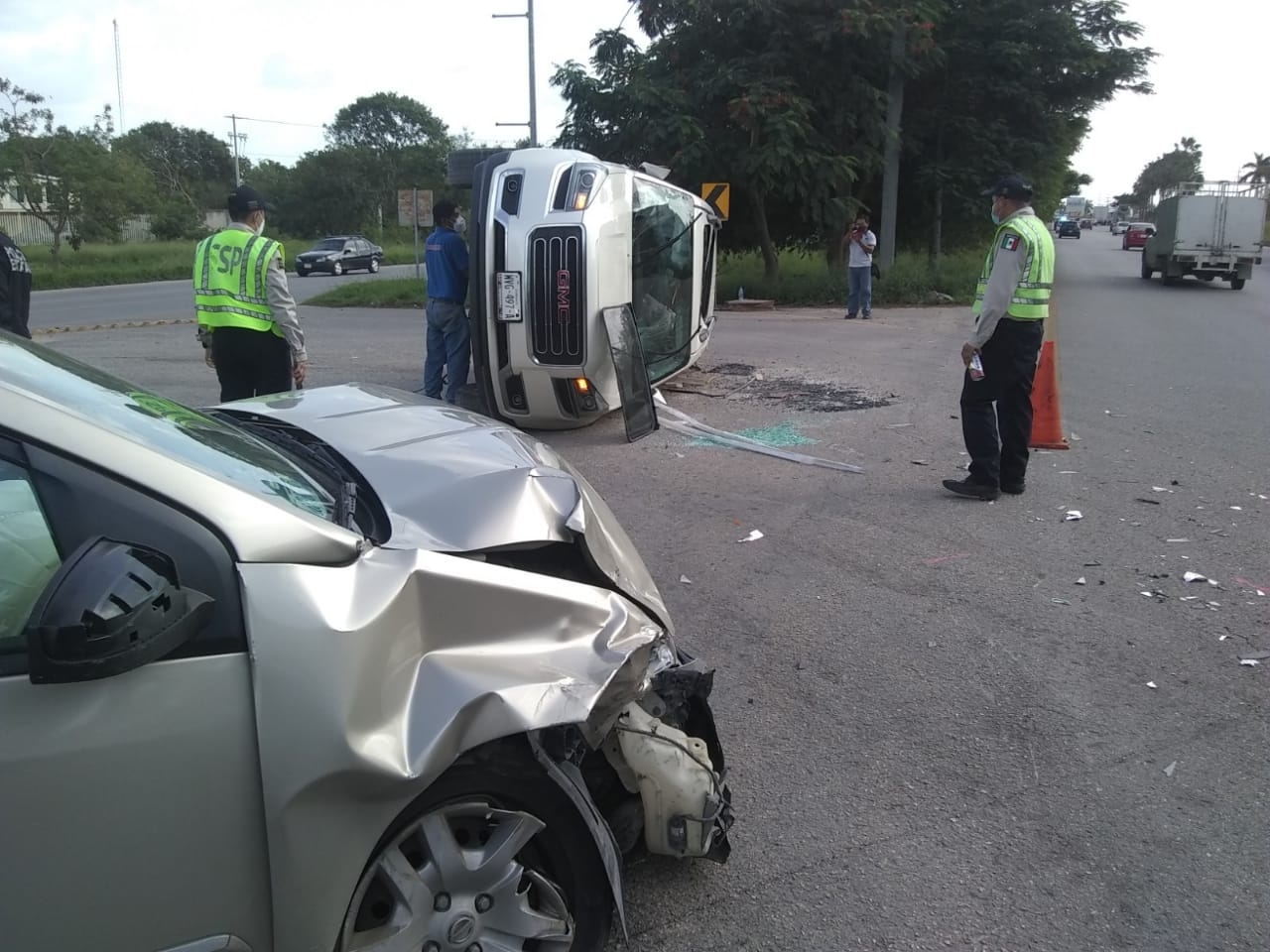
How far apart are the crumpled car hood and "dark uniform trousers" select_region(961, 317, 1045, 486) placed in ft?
12.6

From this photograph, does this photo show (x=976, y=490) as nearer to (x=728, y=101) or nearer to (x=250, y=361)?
(x=250, y=361)

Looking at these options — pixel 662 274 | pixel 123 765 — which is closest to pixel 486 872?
pixel 123 765

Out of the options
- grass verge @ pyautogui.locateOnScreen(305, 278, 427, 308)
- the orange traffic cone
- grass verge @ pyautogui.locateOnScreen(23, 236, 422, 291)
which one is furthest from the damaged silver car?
grass verge @ pyautogui.locateOnScreen(23, 236, 422, 291)

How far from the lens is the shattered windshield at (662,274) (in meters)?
9.36

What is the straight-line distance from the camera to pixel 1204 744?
3.60 m

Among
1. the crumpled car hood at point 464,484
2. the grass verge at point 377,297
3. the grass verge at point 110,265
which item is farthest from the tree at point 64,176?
the crumpled car hood at point 464,484

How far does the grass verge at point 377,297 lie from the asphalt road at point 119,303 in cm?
270

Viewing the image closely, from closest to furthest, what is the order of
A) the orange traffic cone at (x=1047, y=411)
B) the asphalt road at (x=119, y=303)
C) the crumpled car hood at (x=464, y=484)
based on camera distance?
the crumpled car hood at (x=464, y=484) → the orange traffic cone at (x=1047, y=411) → the asphalt road at (x=119, y=303)

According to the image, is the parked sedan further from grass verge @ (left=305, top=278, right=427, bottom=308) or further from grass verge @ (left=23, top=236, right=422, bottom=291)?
grass verge @ (left=305, top=278, right=427, bottom=308)

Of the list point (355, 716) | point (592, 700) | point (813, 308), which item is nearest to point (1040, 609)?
point (592, 700)

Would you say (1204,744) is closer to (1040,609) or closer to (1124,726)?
(1124,726)

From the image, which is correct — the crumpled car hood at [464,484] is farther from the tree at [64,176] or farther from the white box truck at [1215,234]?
the tree at [64,176]

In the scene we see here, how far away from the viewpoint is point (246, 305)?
623 cm

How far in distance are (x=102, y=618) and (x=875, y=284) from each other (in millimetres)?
22636
